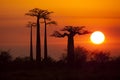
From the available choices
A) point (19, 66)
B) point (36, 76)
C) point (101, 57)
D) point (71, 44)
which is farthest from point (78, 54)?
point (36, 76)

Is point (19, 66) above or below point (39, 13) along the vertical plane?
below

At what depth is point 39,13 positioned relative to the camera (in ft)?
205

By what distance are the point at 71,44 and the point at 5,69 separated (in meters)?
17.2

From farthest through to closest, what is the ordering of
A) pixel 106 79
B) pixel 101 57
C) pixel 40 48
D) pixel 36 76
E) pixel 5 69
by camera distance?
pixel 101 57
pixel 40 48
pixel 5 69
pixel 36 76
pixel 106 79

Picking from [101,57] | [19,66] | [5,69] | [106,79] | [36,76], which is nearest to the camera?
[106,79]

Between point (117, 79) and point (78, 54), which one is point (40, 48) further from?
point (117, 79)

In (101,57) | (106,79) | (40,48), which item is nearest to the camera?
(106,79)

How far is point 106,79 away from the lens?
36000 mm

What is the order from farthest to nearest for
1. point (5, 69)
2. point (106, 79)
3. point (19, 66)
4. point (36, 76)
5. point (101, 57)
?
point (101, 57) < point (19, 66) < point (5, 69) < point (36, 76) < point (106, 79)

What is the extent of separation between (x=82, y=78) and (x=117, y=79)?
2.21 metres

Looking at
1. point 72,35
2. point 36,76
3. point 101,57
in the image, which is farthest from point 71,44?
point 36,76

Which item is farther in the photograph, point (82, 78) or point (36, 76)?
point (36, 76)

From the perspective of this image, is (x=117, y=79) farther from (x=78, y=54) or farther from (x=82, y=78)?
(x=78, y=54)

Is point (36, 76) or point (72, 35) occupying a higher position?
point (72, 35)
